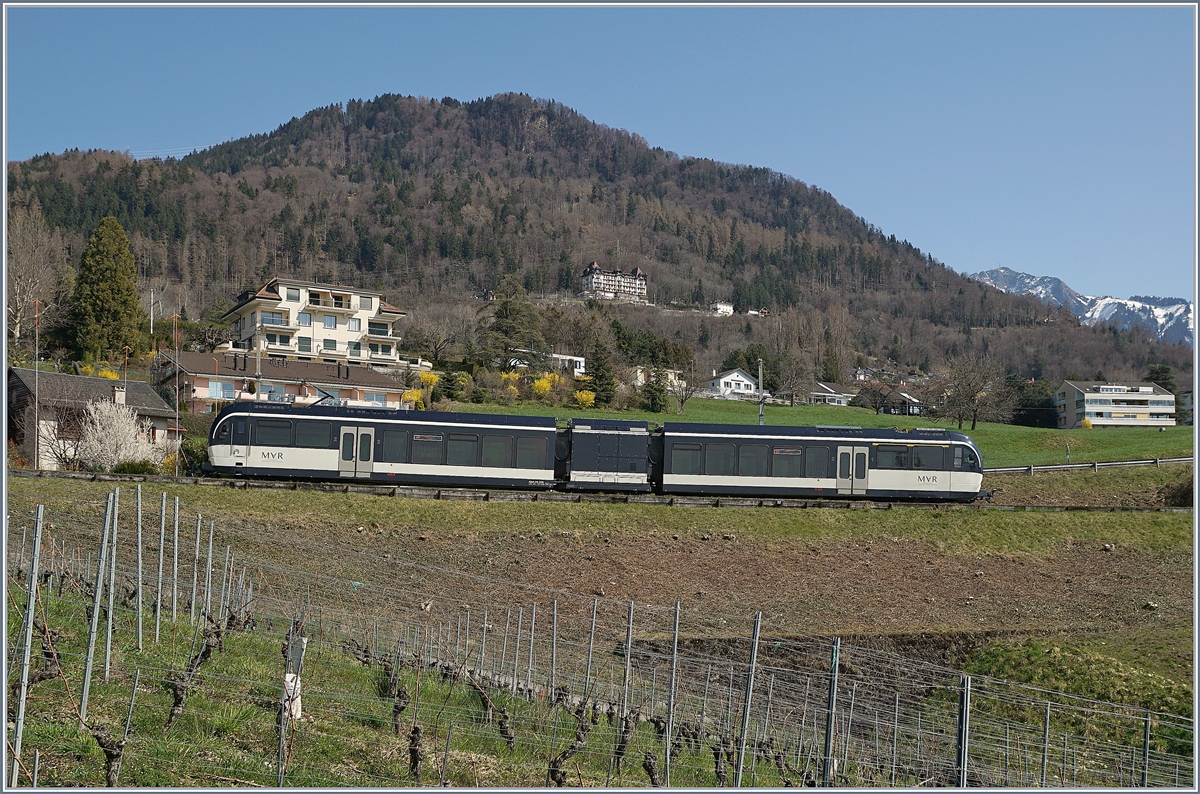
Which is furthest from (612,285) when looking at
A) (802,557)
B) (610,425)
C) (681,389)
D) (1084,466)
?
(802,557)

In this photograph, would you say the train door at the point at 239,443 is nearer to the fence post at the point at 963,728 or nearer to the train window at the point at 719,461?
the train window at the point at 719,461

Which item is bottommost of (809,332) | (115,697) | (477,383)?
(115,697)

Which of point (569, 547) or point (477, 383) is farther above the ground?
point (477, 383)

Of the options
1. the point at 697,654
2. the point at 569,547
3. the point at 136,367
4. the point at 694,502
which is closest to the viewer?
the point at 697,654

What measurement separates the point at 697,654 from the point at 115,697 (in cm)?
1201

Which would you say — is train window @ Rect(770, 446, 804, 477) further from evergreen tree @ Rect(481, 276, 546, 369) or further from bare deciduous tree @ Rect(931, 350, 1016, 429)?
evergreen tree @ Rect(481, 276, 546, 369)

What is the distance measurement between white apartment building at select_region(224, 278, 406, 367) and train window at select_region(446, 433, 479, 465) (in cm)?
3771

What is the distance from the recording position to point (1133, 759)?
46.0 feet

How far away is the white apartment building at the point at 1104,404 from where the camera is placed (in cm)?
10362

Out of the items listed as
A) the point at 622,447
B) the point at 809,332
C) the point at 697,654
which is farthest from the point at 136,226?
the point at 697,654

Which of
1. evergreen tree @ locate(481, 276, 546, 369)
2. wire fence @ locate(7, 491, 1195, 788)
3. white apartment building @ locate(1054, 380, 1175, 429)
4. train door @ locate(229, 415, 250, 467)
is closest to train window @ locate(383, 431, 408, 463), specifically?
train door @ locate(229, 415, 250, 467)

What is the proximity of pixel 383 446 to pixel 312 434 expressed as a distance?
226 cm

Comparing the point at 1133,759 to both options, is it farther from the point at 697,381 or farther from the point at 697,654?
the point at 697,381

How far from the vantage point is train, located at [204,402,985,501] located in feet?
103
